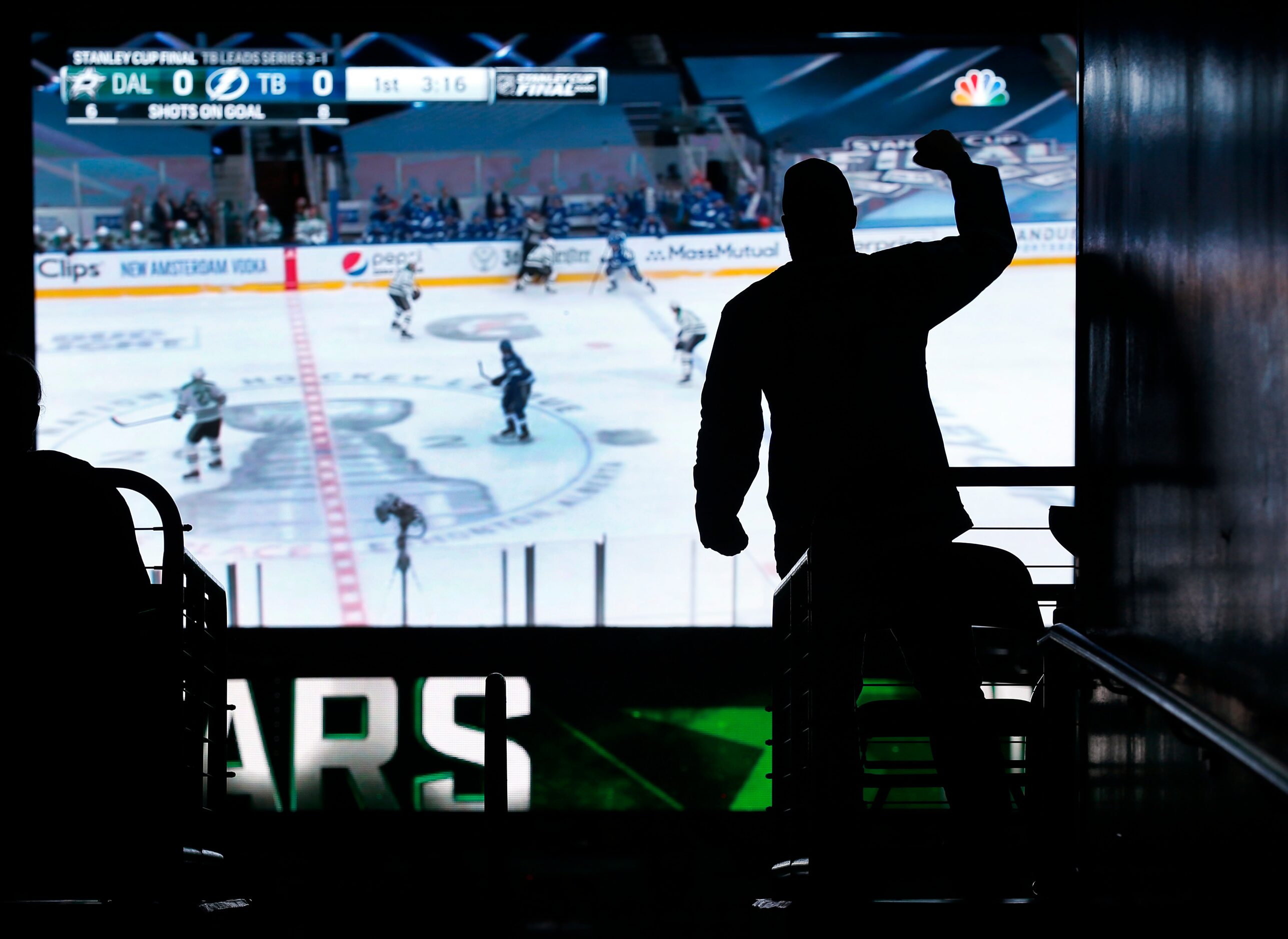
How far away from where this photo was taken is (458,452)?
5.15 m

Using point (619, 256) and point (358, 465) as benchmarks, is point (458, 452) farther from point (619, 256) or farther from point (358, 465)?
point (619, 256)

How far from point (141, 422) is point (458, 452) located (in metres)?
1.14

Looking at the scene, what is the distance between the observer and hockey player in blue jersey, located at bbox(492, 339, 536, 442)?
5148mm

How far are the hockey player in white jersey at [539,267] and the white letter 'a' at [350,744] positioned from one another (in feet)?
6.44

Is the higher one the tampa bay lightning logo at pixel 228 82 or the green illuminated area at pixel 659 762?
the tampa bay lightning logo at pixel 228 82

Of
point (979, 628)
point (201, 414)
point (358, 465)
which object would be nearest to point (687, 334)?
point (358, 465)

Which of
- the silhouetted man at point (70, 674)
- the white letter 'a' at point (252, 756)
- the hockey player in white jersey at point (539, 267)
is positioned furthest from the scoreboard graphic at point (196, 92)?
the silhouetted man at point (70, 674)

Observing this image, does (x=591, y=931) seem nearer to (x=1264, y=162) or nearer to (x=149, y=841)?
(x=149, y=841)

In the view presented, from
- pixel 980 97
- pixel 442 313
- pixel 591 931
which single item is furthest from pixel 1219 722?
pixel 442 313

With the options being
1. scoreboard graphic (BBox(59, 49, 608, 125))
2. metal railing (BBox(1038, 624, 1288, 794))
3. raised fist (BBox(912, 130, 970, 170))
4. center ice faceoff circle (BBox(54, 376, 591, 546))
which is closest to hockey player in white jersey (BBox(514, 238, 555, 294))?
center ice faceoff circle (BBox(54, 376, 591, 546))

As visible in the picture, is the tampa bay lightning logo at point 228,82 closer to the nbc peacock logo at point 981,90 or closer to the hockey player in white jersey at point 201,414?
the hockey player in white jersey at point 201,414

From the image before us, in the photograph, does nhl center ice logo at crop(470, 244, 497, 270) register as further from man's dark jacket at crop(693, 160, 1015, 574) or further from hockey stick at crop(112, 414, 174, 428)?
man's dark jacket at crop(693, 160, 1015, 574)

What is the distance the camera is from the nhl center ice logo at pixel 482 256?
526 centimetres

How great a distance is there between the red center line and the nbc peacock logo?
8.27ft
